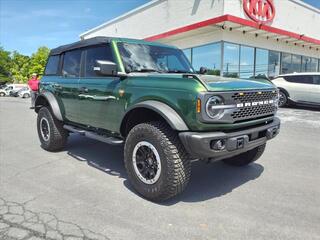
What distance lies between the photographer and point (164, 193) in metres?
3.71

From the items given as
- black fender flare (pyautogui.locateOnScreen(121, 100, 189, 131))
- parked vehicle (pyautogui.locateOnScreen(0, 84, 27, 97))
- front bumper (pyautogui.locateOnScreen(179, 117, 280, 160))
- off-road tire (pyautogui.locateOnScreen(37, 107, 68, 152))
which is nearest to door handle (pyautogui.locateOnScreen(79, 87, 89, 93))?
off-road tire (pyautogui.locateOnScreen(37, 107, 68, 152))

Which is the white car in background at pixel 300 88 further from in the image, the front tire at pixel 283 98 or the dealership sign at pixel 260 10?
the dealership sign at pixel 260 10

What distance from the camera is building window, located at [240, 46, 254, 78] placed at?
18781 mm

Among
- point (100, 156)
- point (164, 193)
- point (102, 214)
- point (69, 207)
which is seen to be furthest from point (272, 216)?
point (100, 156)

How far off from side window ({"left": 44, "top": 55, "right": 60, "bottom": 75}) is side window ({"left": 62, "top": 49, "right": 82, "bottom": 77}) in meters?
0.34

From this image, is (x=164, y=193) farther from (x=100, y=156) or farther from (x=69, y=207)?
(x=100, y=156)

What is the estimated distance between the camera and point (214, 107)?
3438mm

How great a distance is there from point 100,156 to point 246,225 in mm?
3384

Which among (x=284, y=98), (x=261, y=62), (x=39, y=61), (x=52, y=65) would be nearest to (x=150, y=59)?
(x=52, y=65)

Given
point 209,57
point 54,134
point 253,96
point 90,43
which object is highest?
point 209,57

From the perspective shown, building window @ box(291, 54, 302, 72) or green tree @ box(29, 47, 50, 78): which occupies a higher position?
green tree @ box(29, 47, 50, 78)

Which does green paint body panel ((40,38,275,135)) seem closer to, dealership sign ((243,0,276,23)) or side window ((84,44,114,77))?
side window ((84,44,114,77))

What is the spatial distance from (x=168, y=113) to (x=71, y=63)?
301 cm

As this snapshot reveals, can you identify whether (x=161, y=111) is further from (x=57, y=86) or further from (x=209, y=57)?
(x=209, y=57)
